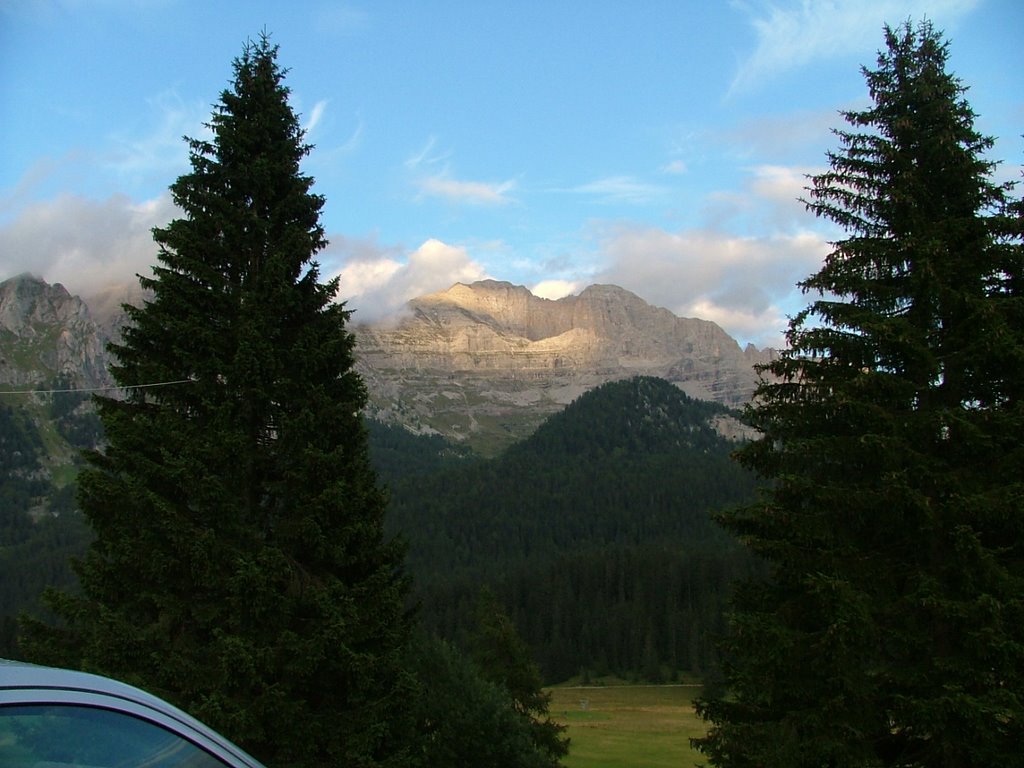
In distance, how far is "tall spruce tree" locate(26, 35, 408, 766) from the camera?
13664 mm

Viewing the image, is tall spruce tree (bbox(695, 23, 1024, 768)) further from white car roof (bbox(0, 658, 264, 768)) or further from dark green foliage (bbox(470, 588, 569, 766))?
dark green foliage (bbox(470, 588, 569, 766))

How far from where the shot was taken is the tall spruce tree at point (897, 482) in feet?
38.0

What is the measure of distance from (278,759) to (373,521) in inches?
172

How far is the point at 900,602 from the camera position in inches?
480

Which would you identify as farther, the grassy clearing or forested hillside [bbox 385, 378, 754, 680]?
forested hillside [bbox 385, 378, 754, 680]

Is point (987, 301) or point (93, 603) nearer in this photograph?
point (987, 301)

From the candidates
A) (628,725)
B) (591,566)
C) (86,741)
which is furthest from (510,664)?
(591,566)

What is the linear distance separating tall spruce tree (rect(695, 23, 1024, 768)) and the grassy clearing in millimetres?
12763

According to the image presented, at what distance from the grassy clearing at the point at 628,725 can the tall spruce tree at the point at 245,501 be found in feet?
Result: 46.2

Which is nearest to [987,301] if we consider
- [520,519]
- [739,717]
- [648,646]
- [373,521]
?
[739,717]

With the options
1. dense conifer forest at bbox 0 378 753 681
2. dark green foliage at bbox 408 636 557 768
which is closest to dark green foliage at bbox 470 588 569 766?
dark green foliage at bbox 408 636 557 768

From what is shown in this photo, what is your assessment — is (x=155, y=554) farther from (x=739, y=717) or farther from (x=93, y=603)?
(x=739, y=717)

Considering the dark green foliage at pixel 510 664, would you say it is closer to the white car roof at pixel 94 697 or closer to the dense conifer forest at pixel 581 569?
the white car roof at pixel 94 697

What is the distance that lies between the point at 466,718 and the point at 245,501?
1133 centimetres
